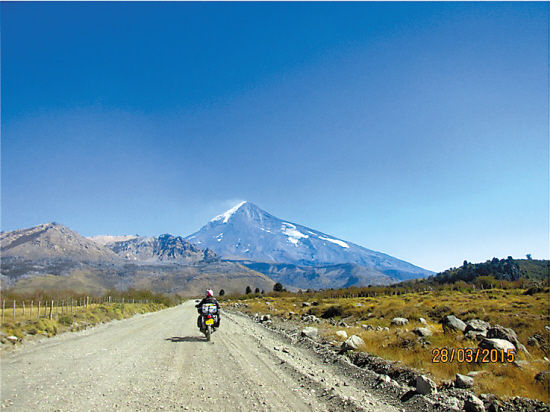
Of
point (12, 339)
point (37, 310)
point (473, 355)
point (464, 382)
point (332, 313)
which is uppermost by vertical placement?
point (464, 382)

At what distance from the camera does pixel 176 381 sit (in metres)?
8.23

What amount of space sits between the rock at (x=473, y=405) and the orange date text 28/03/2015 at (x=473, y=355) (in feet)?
13.0

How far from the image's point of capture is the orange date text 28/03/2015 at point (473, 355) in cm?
1006

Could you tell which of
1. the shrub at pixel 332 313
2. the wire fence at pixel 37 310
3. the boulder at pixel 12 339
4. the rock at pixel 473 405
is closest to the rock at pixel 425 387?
the rock at pixel 473 405

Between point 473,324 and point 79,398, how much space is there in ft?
51.7

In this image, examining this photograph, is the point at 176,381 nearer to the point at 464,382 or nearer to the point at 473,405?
the point at 473,405

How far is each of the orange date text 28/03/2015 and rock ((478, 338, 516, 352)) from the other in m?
0.11

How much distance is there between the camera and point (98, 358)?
11289mm

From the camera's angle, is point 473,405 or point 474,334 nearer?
point 473,405

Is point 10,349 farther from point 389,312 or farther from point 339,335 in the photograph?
point 389,312

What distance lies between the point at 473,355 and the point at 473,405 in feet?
15.3

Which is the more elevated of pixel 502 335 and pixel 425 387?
pixel 502 335

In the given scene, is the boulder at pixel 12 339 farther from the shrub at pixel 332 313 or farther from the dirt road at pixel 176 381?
the shrub at pixel 332 313

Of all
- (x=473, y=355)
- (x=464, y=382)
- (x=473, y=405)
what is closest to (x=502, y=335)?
(x=473, y=355)
